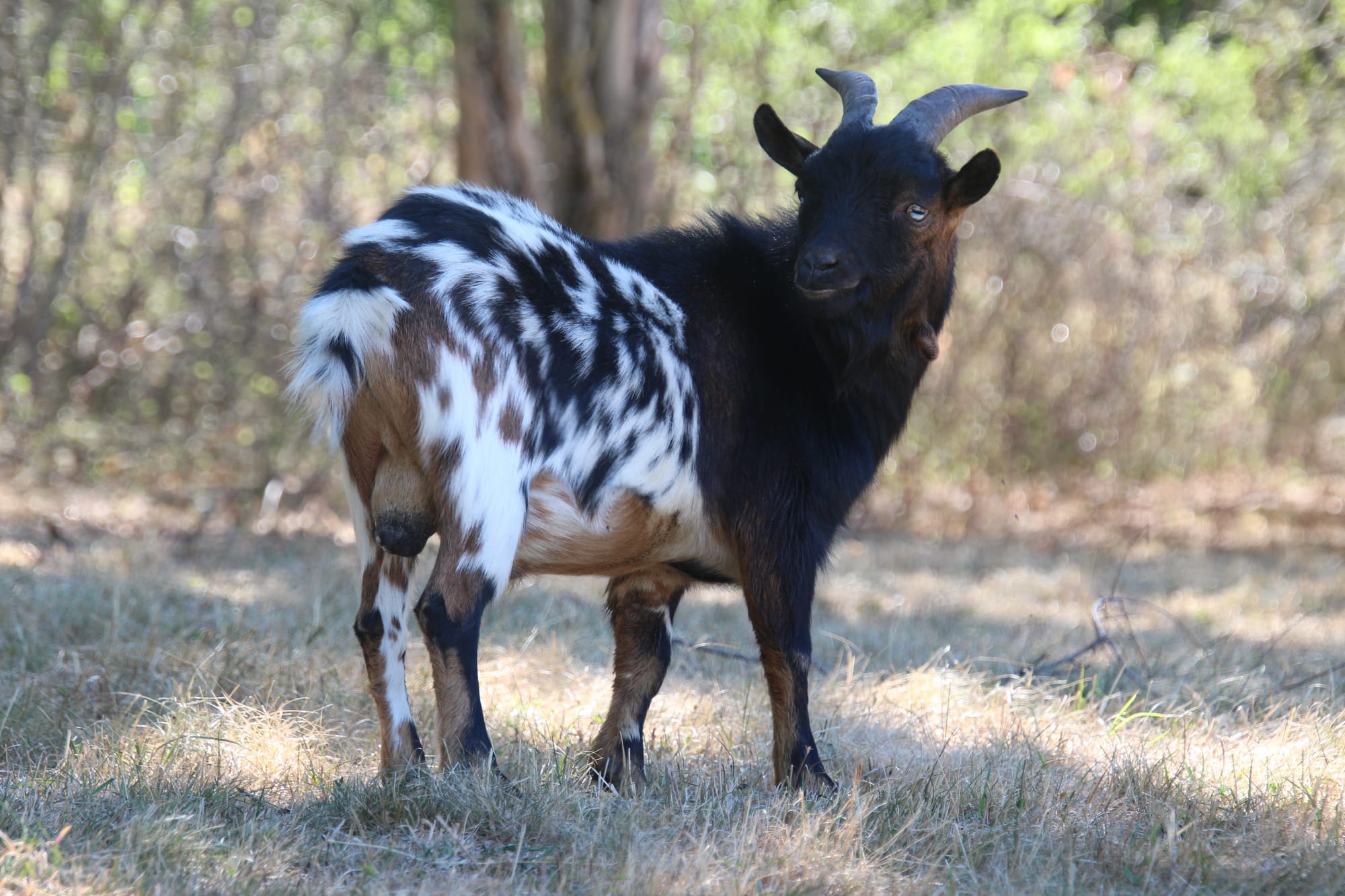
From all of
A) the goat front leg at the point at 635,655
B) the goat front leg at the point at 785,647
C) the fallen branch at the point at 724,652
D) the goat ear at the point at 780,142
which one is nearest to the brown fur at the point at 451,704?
→ the goat front leg at the point at 635,655

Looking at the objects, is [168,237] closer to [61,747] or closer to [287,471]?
[287,471]

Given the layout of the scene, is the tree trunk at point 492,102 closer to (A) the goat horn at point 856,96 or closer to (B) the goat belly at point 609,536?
(A) the goat horn at point 856,96

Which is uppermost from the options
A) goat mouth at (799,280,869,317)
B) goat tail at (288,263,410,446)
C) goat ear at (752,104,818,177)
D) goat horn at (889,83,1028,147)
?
goat horn at (889,83,1028,147)

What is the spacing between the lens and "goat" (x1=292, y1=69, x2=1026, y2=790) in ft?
10.6

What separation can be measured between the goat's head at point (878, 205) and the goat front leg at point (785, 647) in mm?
823

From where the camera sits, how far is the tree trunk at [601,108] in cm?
838

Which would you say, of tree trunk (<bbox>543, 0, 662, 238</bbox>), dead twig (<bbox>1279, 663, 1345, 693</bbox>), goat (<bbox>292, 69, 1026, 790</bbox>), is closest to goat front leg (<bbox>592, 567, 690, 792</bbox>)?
goat (<bbox>292, 69, 1026, 790</bbox>)

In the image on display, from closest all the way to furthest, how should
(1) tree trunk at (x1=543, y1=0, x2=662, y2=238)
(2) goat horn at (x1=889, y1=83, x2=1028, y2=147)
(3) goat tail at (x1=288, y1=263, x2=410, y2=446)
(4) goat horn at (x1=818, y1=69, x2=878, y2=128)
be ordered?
1. (3) goat tail at (x1=288, y1=263, x2=410, y2=446)
2. (2) goat horn at (x1=889, y1=83, x2=1028, y2=147)
3. (4) goat horn at (x1=818, y1=69, x2=878, y2=128)
4. (1) tree trunk at (x1=543, y1=0, x2=662, y2=238)

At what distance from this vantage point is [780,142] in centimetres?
425

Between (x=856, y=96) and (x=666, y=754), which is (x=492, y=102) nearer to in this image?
(x=856, y=96)

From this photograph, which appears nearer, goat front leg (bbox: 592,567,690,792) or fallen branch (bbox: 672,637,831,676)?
goat front leg (bbox: 592,567,690,792)

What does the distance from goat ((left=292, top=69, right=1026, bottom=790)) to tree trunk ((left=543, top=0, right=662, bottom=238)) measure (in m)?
4.38

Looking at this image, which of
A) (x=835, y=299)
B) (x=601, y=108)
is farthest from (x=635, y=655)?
(x=601, y=108)

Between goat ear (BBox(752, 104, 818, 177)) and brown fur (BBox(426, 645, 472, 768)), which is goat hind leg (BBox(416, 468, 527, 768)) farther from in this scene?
goat ear (BBox(752, 104, 818, 177))
